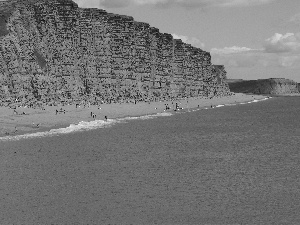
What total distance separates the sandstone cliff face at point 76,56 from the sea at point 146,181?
4331 cm

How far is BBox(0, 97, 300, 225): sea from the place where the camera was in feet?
71.0

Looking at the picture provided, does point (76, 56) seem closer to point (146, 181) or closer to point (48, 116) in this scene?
point (48, 116)

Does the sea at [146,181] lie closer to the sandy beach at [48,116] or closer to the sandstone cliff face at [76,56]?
the sandy beach at [48,116]

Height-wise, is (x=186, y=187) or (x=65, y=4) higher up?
(x=65, y=4)

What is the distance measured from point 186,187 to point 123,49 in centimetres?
9786

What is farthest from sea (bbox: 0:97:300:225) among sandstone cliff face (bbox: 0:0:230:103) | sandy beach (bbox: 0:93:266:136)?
sandstone cliff face (bbox: 0:0:230:103)

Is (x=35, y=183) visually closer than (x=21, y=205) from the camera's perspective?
No

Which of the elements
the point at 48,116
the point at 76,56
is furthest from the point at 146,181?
the point at 76,56

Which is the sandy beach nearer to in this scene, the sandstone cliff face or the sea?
the sea

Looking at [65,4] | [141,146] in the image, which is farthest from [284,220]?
[65,4]

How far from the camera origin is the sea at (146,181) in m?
21.6

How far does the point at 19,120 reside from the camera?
60.8m

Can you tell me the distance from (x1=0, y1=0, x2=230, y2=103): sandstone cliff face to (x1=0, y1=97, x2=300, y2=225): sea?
43311 mm

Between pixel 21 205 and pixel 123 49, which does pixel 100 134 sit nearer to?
pixel 21 205
